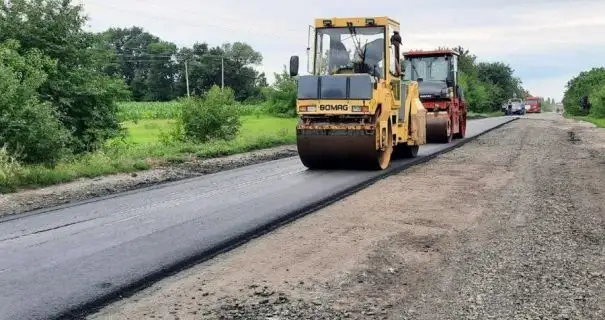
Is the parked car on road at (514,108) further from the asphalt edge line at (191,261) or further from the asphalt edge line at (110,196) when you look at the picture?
the asphalt edge line at (191,261)

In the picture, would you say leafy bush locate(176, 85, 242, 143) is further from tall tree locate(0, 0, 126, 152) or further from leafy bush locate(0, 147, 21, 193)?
leafy bush locate(0, 147, 21, 193)

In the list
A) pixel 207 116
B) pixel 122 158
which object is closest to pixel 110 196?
pixel 122 158

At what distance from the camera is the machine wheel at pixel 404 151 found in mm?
15798

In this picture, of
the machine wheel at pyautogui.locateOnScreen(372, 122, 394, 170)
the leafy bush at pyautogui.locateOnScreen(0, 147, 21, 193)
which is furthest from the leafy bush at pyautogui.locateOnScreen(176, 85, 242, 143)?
the leafy bush at pyautogui.locateOnScreen(0, 147, 21, 193)

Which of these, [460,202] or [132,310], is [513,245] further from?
[132,310]

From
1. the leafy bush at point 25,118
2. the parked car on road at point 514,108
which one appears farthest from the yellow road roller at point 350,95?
the parked car on road at point 514,108

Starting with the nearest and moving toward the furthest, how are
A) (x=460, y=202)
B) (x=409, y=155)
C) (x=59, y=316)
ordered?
(x=59, y=316), (x=460, y=202), (x=409, y=155)

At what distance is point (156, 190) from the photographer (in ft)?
35.0

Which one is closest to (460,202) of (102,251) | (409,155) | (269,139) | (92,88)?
(102,251)

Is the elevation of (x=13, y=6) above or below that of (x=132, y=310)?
above

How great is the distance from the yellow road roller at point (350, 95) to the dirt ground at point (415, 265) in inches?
102

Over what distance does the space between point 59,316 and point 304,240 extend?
2.84 meters

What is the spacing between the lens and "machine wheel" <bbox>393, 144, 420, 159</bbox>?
15798mm

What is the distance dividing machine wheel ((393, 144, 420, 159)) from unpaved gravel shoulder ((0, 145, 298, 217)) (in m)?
3.35
